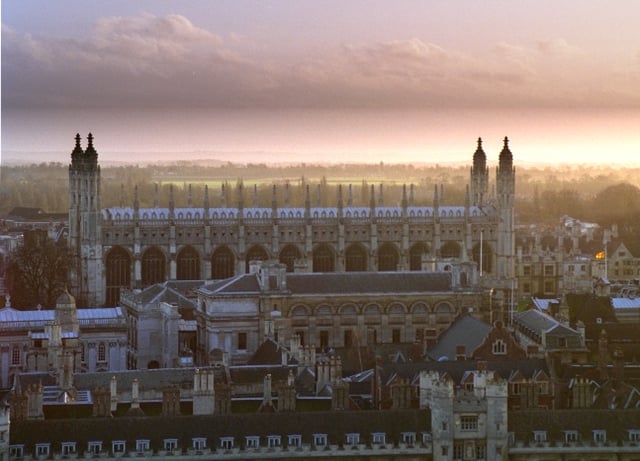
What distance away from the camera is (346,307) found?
73062 mm

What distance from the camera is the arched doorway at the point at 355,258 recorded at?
95250mm

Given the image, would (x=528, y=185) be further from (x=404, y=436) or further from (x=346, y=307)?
(x=404, y=436)

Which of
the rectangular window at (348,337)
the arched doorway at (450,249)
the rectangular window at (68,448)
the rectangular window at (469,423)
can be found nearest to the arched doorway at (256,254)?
the arched doorway at (450,249)

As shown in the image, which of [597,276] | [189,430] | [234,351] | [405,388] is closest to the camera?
[189,430]

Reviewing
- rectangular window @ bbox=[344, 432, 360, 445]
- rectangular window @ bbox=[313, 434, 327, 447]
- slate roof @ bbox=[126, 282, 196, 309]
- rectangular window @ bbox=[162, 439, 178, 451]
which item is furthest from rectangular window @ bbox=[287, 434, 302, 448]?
slate roof @ bbox=[126, 282, 196, 309]

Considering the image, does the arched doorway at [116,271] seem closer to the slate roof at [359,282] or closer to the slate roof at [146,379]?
the slate roof at [359,282]

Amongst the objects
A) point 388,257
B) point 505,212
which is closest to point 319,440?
point 388,257

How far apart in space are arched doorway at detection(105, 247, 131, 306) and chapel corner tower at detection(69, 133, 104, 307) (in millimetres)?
714

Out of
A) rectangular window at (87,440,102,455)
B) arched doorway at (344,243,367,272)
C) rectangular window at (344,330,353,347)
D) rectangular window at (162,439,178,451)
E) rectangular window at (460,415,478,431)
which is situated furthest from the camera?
arched doorway at (344,243,367,272)

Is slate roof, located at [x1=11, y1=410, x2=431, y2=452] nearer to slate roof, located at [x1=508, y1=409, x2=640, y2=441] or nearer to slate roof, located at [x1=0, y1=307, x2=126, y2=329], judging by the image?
slate roof, located at [x1=508, y1=409, x2=640, y2=441]

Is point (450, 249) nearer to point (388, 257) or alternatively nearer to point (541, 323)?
point (388, 257)

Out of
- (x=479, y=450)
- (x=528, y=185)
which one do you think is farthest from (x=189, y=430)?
(x=528, y=185)

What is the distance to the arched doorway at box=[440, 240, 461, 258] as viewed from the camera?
3799 inches

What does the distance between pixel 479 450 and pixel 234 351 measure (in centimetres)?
2558
